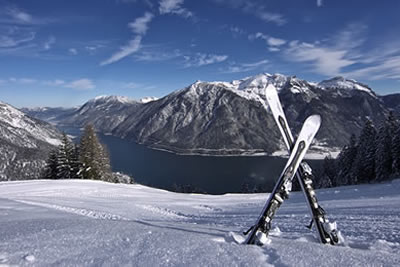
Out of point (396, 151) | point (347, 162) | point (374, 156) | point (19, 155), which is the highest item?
point (396, 151)

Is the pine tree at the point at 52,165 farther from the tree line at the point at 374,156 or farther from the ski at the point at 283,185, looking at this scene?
the tree line at the point at 374,156

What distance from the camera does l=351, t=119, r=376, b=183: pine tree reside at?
33.5 metres

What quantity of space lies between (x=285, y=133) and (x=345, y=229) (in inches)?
141

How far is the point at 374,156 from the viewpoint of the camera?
1287 inches

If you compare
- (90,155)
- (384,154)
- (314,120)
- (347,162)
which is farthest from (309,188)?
(347,162)

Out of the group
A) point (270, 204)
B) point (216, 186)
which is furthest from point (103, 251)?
point (216, 186)

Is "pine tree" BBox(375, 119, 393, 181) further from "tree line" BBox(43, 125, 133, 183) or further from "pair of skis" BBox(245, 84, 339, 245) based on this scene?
"tree line" BBox(43, 125, 133, 183)

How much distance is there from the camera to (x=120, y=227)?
20.1ft

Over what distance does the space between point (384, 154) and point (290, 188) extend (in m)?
32.1

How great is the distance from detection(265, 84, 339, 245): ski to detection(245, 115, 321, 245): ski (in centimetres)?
28

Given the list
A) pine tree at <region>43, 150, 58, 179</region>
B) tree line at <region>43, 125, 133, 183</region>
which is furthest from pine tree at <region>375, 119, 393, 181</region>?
pine tree at <region>43, 150, 58, 179</region>

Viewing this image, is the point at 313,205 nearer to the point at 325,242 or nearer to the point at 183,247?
the point at 325,242

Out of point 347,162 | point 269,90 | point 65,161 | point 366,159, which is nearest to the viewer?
point 269,90

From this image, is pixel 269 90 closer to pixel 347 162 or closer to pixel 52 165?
pixel 52 165
